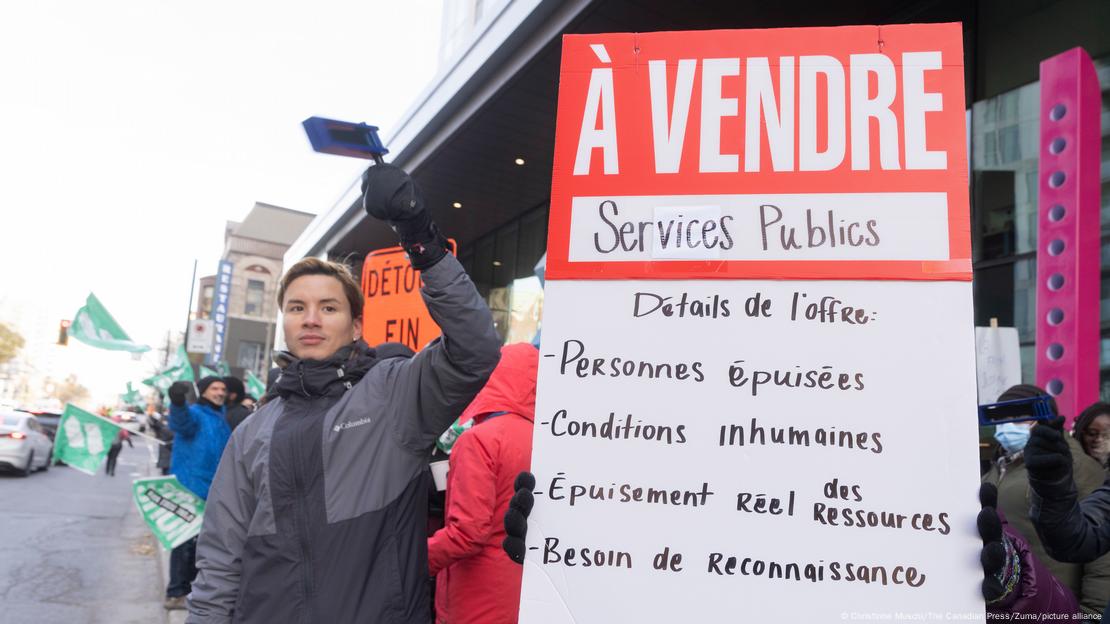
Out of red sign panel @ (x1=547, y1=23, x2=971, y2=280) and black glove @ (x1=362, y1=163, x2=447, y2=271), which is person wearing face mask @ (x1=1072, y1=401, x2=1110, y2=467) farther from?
black glove @ (x1=362, y1=163, x2=447, y2=271)

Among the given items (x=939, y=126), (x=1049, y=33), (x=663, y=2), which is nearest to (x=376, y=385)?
(x=939, y=126)

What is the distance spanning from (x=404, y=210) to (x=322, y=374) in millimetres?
575

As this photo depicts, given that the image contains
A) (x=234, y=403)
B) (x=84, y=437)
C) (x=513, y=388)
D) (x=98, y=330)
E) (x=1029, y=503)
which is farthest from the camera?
(x=234, y=403)

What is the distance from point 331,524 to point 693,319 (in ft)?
3.33

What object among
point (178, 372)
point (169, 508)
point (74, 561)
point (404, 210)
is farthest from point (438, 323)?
point (178, 372)

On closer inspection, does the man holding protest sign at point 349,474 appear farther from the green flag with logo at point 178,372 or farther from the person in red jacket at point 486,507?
the green flag with logo at point 178,372

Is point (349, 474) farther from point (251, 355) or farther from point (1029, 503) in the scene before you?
point (251, 355)

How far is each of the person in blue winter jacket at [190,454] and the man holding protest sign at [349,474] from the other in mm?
4458

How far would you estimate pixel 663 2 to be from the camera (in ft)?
27.1

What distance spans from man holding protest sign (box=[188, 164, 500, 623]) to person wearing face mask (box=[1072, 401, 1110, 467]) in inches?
113

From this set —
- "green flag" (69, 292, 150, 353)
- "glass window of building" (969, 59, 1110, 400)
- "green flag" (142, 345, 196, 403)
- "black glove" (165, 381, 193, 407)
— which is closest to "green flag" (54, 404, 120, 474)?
"black glove" (165, 381, 193, 407)

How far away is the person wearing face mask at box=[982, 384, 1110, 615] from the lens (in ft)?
9.93

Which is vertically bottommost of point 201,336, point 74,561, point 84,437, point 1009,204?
point 74,561

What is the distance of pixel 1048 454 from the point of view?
2.20 meters
